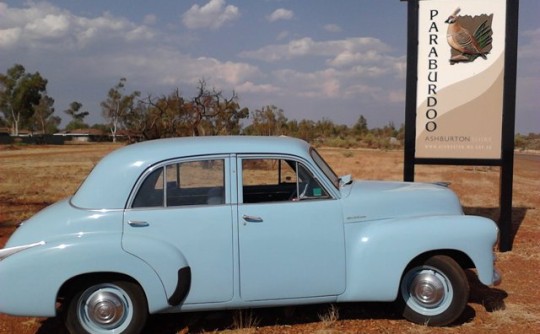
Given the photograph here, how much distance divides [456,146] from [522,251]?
1.84m

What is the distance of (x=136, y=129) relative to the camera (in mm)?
22531

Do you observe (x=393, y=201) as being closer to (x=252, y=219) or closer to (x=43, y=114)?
(x=252, y=219)

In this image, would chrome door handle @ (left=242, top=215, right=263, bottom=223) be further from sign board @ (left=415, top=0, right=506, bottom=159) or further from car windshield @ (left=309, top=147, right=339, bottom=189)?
sign board @ (left=415, top=0, right=506, bottom=159)

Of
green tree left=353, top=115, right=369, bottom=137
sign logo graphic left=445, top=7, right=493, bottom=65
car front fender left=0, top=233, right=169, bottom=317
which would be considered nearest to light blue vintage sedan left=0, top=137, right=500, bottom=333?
car front fender left=0, top=233, right=169, bottom=317

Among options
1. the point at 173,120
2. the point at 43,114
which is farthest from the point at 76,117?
the point at 173,120

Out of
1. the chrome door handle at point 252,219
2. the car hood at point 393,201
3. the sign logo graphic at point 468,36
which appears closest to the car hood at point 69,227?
the chrome door handle at point 252,219

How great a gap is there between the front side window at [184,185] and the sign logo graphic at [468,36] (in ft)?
16.0

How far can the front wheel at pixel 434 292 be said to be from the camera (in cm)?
427

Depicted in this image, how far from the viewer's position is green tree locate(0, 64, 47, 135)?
2515 inches

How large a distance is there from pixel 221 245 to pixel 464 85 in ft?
16.9

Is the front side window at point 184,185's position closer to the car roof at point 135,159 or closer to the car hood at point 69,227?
the car roof at point 135,159

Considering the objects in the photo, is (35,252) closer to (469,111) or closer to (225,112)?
(469,111)

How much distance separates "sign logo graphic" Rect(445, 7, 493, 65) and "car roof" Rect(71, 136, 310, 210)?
13.7ft

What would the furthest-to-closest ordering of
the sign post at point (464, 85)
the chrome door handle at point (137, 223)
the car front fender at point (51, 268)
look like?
the sign post at point (464, 85) → the chrome door handle at point (137, 223) → the car front fender at point (51, 268)
